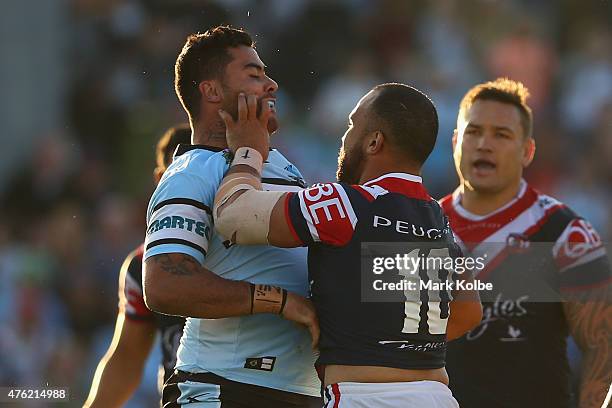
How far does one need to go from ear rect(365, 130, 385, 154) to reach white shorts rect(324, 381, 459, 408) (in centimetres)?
93

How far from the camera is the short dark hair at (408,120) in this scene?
493 cm

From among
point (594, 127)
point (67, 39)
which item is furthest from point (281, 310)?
point (67, 39)

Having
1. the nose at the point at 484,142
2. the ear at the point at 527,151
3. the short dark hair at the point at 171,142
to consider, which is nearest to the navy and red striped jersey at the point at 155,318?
the short dark hair at the point at 171,142

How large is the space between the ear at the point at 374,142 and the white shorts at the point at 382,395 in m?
0.93

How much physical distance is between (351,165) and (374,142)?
0.15 m

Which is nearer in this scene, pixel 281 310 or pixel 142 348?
pixel 281 310

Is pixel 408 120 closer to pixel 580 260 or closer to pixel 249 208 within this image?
pixel 249 208

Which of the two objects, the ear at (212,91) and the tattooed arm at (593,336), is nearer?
the ear at (212,91)

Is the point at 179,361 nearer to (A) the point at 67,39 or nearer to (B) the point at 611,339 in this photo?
(B) the point at 611,339

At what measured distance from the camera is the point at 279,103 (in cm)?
1297

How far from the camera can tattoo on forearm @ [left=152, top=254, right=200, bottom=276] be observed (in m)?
4.70

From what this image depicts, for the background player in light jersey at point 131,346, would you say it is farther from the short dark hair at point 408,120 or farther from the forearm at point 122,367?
the short dark hair at point 408,120

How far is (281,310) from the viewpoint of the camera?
4.79 m

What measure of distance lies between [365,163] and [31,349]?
693 centimetres
